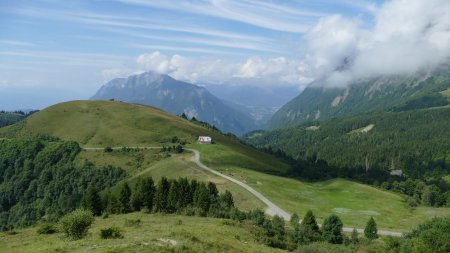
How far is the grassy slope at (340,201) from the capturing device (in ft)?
387

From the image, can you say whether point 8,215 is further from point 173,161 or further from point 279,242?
point 279,242

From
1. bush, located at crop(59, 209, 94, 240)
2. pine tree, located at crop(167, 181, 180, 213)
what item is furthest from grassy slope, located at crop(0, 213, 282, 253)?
pine tree, located at crop(167, 181, 180, 213)

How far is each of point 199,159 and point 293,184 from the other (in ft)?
136

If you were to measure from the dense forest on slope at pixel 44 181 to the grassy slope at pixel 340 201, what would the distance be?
161 feet

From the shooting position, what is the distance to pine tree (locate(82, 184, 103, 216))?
292ft

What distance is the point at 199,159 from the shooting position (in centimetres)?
17112

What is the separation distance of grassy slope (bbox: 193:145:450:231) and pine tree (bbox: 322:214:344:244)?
2434 centimetres

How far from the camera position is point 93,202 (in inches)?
3546

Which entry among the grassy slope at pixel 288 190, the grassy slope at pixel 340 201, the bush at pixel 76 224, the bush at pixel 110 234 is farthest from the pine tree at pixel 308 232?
the bush at pixel 76 224

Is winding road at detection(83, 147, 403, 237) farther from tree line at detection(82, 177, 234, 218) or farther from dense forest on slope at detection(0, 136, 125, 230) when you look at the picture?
dense forest on slope at detection(0, 136, 125, 230)

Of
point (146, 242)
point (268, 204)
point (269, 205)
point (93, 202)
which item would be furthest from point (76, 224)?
point (268, 204)

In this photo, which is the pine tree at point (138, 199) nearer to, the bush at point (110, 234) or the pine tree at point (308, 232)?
the pine tree at point (308, 232)

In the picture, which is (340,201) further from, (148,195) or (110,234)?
(110,234)

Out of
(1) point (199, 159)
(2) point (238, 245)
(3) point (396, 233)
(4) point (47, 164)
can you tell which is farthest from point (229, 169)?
(2) point (238, 245)
